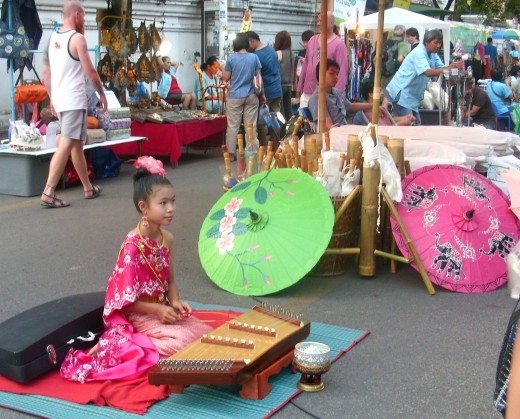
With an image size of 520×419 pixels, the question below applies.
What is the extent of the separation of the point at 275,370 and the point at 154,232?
0.92m

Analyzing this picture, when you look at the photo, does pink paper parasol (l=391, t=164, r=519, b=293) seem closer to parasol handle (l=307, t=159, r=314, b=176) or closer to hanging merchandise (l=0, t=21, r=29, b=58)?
parasol handle (l=307, t=159, r=314, b=176)

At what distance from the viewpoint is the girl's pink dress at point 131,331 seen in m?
3.49

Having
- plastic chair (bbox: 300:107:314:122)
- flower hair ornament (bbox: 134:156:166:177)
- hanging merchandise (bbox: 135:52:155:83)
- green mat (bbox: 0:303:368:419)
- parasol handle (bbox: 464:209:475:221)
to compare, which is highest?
hanging merchandise (bbox: 135:52:155:83)

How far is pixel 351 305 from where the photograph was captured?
4590 millimetres

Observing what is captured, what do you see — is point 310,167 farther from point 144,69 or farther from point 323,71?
point 144,69

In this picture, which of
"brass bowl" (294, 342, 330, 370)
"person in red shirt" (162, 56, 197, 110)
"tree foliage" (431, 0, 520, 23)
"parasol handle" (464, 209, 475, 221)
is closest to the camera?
"brass bowl" (294, 342, 330, 370)

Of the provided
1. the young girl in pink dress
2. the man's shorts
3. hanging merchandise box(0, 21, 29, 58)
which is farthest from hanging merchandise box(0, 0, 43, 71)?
the young girl in pink dress

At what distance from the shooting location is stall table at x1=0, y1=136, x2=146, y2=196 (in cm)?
756

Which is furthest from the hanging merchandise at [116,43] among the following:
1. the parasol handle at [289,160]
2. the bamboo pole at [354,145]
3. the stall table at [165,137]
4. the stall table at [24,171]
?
the bamboo pole at [354,145]

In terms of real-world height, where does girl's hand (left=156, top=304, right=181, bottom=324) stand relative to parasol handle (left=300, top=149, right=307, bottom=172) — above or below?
below

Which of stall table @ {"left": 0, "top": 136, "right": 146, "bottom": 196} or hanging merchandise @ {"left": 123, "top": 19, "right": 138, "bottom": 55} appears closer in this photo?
stall table @ {"left": 0, "top": 136, "right": 146, "bottom": 196}

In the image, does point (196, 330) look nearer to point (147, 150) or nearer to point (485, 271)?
point (485, 271)

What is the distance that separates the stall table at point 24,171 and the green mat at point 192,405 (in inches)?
177

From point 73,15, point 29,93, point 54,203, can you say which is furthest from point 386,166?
point 29,93
